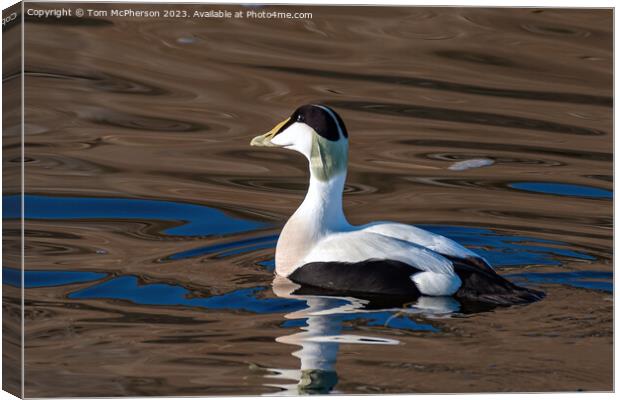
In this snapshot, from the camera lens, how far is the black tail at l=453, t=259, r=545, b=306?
8867 millimetres

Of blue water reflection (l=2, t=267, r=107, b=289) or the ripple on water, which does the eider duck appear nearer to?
the ripple on water

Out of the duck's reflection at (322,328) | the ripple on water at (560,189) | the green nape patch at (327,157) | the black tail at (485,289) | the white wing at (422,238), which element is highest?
the green nape patch at (327,157)

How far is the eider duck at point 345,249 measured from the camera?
894 centimetres

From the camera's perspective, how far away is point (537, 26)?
888 centimetres

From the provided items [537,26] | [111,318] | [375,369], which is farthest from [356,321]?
[537,26]

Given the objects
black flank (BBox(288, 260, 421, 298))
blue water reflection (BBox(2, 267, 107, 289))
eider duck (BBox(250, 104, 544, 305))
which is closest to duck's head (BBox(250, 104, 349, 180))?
eider duck (BBox(250, 104, 544, 305))

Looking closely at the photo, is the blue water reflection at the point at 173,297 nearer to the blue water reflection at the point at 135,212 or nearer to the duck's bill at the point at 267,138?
the blue water reflection at the point at 135,212

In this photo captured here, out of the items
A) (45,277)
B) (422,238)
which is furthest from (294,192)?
(45,277)

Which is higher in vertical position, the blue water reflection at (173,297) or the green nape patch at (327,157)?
the green nape patch at (327,157)

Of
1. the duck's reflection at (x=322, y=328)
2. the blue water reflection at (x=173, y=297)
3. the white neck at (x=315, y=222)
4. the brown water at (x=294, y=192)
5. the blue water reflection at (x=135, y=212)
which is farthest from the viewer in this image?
the white neck at (x=315, y=222)

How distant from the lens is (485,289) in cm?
890

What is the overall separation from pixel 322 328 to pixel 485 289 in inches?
39.7

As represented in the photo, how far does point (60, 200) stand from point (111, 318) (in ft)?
2.55

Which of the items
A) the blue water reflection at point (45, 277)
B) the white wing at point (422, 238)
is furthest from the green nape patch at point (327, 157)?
the blue water reflection at point (45, 277)
